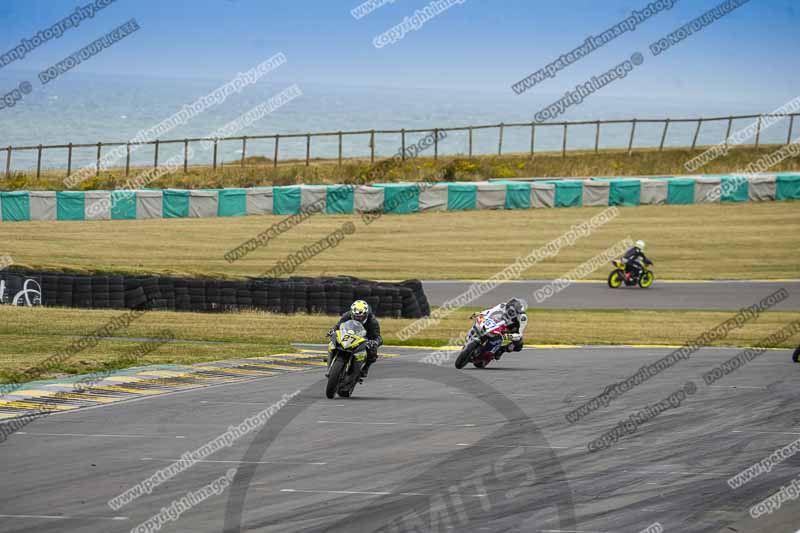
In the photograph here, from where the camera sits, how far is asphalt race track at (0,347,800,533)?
986 centimetres

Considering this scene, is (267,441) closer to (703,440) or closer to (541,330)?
(703,440)

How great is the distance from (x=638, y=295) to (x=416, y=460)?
23.3 metres

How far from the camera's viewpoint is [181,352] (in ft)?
69.8

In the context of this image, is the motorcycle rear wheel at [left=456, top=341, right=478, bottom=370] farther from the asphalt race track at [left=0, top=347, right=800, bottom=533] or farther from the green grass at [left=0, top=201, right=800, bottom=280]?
the green grass at [left=0, top=201, right=800, bottom=280]

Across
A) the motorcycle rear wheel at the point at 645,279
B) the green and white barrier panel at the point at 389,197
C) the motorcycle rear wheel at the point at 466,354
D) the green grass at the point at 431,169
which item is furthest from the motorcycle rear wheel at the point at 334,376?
the green grass at the point at 431,169

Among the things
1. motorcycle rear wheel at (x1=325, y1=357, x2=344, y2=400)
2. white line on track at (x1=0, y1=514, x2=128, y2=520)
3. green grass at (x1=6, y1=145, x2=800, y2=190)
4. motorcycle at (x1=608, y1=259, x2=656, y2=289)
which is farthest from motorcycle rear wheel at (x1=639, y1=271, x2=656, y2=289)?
white line on track at (x1=0, y1=514, x2=128, y2=520)

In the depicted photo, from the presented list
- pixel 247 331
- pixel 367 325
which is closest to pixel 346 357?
pixel 367 325

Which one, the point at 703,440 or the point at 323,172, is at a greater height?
the point at 323,172

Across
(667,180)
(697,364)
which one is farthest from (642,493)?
(667,180)

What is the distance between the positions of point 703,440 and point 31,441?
8.16m

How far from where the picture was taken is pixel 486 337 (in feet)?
64.5

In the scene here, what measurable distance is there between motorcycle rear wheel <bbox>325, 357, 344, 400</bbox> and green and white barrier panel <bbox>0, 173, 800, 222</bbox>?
31.8 metres

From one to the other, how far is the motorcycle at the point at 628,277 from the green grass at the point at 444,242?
2.38 metres

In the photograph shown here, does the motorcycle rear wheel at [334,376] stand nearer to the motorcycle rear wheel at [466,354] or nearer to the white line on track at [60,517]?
the motorcycle rear wheel at [466,354]
